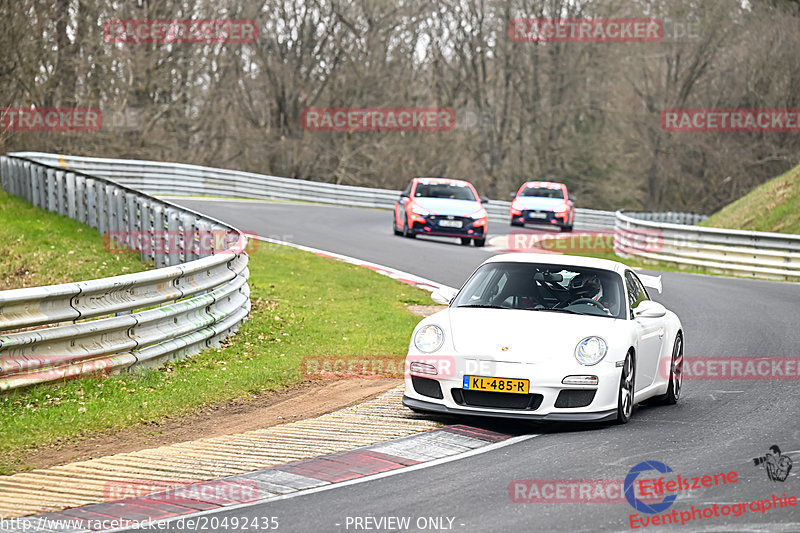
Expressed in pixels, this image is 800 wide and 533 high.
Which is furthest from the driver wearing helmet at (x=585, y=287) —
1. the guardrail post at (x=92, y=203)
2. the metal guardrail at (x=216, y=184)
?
the metal guardrail at (x=216, y=184)

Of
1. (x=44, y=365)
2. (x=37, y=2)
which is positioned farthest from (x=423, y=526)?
(x=37, y=2)

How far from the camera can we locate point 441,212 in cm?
2623

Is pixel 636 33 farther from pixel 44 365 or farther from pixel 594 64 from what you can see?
pixel 44 365

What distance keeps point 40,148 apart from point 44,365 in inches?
1200

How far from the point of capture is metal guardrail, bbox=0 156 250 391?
848 centimetres

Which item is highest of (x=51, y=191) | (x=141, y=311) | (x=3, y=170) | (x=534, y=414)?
(x=3, y=170)

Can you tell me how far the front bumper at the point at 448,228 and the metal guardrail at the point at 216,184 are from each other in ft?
35.2

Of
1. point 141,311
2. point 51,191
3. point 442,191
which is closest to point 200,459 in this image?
point 141,311

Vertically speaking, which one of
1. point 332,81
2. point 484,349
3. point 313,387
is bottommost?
point 313,387

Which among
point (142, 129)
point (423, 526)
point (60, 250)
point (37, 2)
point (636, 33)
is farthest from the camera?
point (636, 33)

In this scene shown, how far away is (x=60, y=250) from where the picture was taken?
1744 centimetres

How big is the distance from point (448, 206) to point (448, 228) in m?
0.64

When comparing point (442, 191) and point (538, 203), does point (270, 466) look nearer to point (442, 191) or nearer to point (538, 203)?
point (442, 191)

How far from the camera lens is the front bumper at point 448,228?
2614cm
